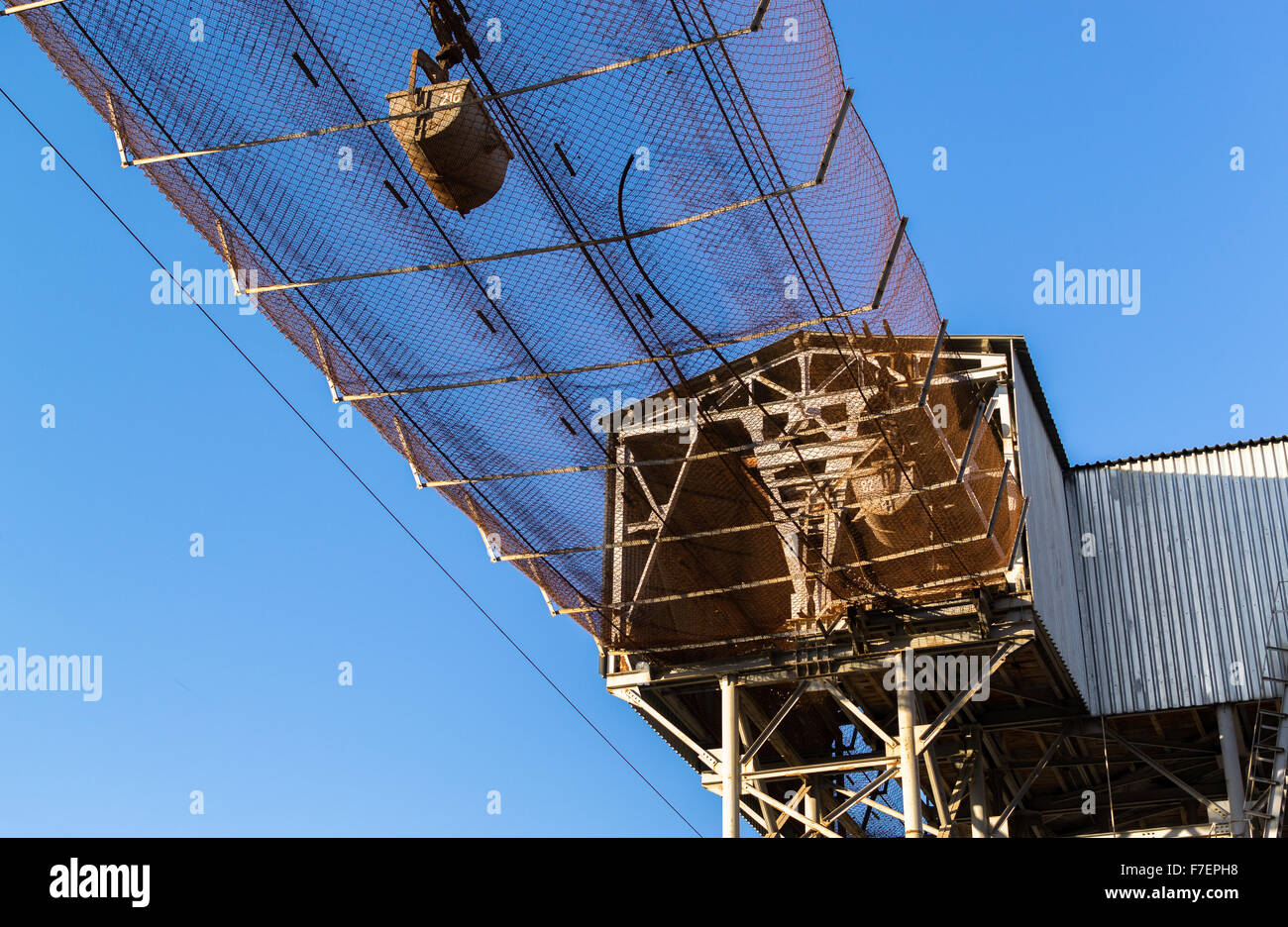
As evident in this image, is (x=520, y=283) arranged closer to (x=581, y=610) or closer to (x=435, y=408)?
(x=435, y=408)

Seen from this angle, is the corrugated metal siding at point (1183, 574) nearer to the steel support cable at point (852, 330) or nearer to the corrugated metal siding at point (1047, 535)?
the corrugated metal siding at point (1047, 535)

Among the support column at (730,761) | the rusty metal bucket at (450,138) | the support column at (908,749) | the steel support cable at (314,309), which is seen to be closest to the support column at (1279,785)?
the support column at (908,749)

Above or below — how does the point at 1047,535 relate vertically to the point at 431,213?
below

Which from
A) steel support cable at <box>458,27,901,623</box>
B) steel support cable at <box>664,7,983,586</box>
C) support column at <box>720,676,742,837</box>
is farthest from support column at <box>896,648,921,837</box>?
steel support cable at <box>458,27,901,623</box>

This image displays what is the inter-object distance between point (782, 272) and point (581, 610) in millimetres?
6935

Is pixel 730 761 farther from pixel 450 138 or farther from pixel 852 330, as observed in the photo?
pixel 450 138

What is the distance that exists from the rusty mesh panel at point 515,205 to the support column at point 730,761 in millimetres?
5071

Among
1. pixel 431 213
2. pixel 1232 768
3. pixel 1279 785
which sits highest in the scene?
pixel 431 213

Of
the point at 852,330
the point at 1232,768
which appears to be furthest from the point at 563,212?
the point at 1232,768

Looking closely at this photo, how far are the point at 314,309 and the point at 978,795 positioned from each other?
14.0m

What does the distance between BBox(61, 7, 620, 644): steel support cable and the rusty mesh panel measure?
27 millimetres

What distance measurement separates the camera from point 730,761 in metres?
20.2

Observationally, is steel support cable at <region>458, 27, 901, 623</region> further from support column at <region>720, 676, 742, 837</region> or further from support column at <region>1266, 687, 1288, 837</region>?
support column at <region>1266, 687, 1288, 837</region>
